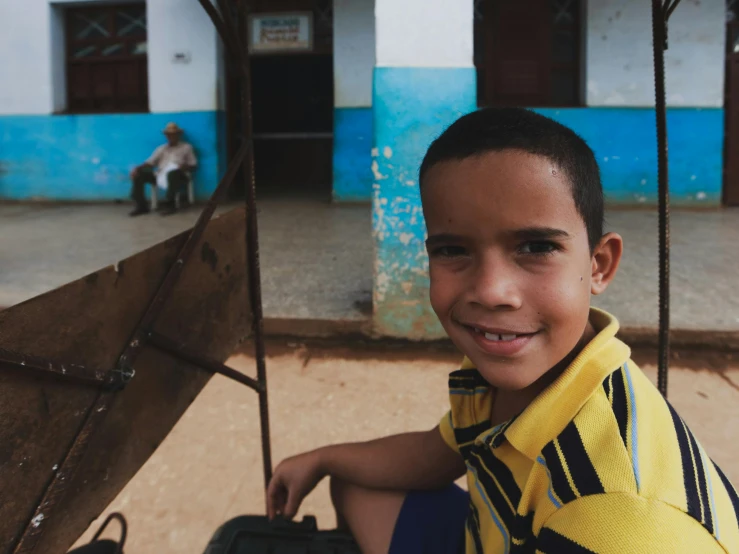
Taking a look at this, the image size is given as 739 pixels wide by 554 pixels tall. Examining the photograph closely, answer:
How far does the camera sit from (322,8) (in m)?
7.05

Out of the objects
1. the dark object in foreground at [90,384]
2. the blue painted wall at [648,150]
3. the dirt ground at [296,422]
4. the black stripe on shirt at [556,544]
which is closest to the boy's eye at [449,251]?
the black stripe on shirt at [556,544]

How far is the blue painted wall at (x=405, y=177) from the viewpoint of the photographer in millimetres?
2625

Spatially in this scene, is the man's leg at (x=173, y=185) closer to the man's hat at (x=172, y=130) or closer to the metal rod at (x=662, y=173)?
the man's hat at (x=172, y=130)

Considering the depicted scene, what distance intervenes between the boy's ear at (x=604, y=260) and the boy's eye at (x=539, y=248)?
117 millimetres

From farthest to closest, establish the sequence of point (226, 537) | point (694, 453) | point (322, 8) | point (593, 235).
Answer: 1. point (322, 8)
2. point (226, 537)
3. point (593, 235)
4. point (694, 453)

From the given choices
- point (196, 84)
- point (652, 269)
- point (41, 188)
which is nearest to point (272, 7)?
point (196, 84)

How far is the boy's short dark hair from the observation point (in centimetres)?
77

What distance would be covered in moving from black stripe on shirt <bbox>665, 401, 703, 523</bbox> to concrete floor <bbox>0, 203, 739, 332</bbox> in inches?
87.2

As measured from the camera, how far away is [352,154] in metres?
6.99

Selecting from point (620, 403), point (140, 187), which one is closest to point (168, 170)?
point (140, 187)

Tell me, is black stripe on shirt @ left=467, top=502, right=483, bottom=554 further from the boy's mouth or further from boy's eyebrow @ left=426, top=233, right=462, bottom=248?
boy's eyebrow @ left=426, top=233, right=462, bottom=248

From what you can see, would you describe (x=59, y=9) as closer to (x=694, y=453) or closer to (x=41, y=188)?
(x=41, y=188)

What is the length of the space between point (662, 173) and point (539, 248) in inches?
24.2

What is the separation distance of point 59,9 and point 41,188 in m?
2.24
